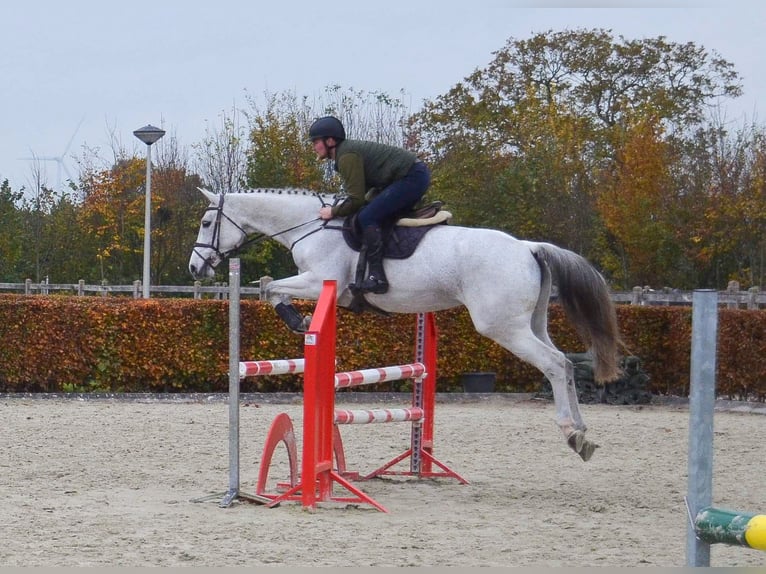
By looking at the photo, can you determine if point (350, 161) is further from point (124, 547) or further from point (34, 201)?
point (34, 201)

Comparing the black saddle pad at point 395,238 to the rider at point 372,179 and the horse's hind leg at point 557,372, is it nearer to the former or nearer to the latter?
the rider at point 372,179

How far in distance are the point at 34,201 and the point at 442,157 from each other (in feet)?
34.6

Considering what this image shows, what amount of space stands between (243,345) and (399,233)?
6767 mm

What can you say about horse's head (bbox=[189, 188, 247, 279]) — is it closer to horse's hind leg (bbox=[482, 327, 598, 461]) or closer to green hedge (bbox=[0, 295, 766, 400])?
horse's hind leg (bbox=[482, 327, 598, 461])

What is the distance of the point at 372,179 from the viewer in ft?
23.8

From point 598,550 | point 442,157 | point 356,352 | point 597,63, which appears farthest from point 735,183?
point 598,550

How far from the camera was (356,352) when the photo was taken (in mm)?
13852

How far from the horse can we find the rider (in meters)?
0.14

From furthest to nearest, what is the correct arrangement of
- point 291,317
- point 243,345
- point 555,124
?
point 555,124, point 243,345, point 291,317

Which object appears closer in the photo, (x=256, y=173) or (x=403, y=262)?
(x=403, y=262)

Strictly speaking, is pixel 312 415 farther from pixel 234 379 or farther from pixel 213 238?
pixel 213 238

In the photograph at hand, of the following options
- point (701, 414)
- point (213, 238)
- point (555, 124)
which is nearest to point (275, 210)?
point (213, 238)

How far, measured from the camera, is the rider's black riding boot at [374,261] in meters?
7.14

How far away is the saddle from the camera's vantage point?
721cm
